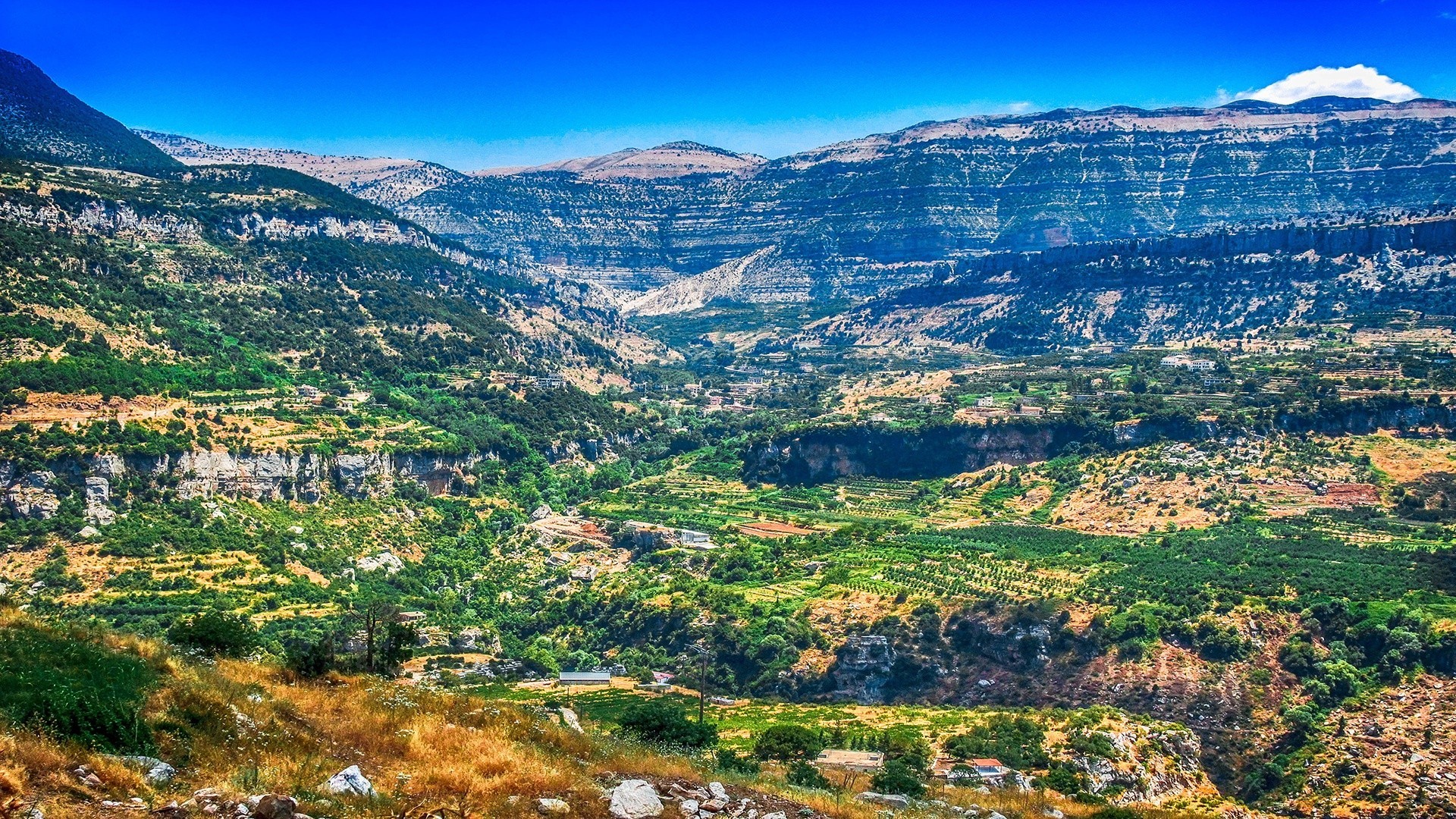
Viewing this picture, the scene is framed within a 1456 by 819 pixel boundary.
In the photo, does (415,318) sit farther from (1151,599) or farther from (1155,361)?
(1151,599)

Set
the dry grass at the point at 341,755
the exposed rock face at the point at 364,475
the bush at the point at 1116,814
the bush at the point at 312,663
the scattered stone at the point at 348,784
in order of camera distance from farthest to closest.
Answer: the exposed rock face at the point at 364,475
the bush at the point at 1116,814
the bush at the point at 312,663
the scattered stone at the point at 348,784
the dry grass at the point at 341,755

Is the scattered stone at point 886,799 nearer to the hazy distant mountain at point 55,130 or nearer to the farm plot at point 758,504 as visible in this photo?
the farm plot at point 758,504

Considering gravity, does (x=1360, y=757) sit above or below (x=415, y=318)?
below

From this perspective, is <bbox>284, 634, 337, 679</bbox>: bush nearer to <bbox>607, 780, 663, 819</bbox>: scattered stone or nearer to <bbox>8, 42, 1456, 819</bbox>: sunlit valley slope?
<bbox>8, 42, 1456, 819</bbox>: sunlit valley slope

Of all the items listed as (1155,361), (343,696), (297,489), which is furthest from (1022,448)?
(343,696)

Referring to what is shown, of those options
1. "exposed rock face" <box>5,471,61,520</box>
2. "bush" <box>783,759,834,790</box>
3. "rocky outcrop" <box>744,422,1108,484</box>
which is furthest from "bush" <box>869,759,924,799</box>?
"rocky outcrop" <box>744,422,1108,484</box>

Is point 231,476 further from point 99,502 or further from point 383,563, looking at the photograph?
point 383,563

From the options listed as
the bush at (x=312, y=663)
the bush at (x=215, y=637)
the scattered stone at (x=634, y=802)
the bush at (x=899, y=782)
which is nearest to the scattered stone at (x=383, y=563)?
the bush at (x=215, y=637)
